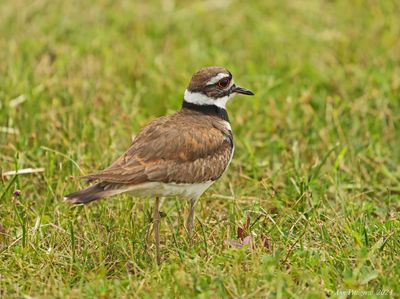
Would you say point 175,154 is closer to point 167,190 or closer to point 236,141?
point 167,190

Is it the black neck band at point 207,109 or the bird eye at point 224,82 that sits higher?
the bird eye at point 224,82

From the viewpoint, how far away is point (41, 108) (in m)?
8.11

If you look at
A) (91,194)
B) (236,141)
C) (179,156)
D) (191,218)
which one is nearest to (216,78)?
(179,156)

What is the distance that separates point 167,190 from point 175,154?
0.85 feet

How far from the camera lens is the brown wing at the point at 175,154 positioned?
5707mm

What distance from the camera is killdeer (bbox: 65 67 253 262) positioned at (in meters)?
5.63

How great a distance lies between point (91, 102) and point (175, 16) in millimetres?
2932

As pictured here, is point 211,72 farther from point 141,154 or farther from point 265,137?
point 265,137

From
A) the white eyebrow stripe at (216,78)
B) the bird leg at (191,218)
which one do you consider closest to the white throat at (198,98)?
the white eyebrow stripe at (216,78)

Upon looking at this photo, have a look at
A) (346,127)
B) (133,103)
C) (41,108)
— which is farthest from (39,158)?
(346,127)

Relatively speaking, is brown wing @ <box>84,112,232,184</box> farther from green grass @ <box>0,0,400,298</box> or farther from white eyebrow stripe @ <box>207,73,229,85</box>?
green grass @ <box>0,0,400,298</box>

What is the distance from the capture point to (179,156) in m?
5.94

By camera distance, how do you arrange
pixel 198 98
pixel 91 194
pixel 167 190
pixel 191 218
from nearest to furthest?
pixel 91 194 → pixel 167 190 → pixel 191 218 → pixel 198 98

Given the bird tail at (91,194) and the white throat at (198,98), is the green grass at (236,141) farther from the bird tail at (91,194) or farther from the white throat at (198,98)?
the white throat at (198,98)
